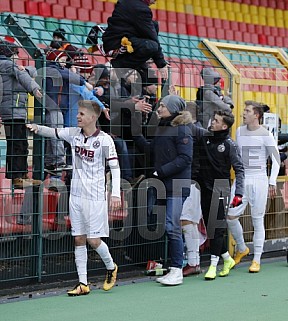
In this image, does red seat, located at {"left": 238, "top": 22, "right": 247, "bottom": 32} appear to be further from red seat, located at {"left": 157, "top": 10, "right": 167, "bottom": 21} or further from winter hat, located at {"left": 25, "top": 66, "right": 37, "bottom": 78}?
winter hat, located at {"left": 25, "top": 66, "right": 37, "bottom": 78}

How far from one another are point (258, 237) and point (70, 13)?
8.14m

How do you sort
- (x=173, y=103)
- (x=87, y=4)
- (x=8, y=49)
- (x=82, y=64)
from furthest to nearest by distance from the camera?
(x=87, y=4) → (x=82, y=64) → (x=173, y=103) → (x=8, y=49)

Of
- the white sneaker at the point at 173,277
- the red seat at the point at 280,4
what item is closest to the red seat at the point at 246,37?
the red seat at the point at 280,4

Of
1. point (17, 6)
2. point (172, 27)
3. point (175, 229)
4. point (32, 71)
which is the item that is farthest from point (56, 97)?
point (172, 27)

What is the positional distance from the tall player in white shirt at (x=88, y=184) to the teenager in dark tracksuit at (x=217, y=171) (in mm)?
1426

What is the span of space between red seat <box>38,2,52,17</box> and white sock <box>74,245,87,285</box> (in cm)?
858

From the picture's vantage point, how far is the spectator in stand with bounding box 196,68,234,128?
858 centimetres

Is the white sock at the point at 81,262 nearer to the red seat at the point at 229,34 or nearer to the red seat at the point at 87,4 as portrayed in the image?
the red seat at the point at 87,4

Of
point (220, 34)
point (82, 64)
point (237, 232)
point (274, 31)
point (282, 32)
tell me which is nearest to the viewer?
point (82, 64)

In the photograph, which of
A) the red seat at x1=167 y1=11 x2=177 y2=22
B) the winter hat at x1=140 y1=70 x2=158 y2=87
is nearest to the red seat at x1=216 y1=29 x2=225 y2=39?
the red seat at x1=167 y1=11 x2=177 y2=22

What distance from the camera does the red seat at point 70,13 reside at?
15172 mm

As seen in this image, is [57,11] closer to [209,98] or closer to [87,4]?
[87,4]

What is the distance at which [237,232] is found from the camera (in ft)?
27.6

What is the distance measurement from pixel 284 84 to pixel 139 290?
3545 mm
